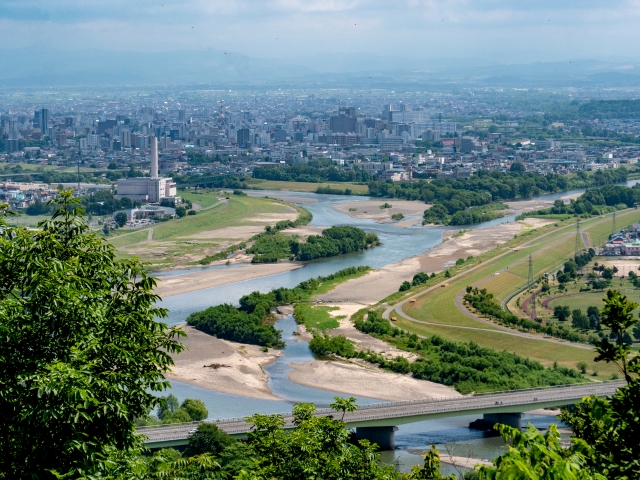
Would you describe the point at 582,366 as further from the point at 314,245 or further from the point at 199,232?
the point at 199,232

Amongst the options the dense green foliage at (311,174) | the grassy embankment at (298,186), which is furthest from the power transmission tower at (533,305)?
the dense green foliage at (311,174)

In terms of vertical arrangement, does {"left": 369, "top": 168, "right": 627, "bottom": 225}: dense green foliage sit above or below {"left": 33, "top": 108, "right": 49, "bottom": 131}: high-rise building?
below

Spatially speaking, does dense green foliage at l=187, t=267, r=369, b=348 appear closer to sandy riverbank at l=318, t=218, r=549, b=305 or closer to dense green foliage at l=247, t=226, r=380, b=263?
sandy riverbank at l=318, t=218, r=549, b=305

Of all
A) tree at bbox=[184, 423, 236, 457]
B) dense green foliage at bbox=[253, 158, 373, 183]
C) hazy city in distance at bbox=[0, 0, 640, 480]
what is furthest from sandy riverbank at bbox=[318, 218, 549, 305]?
dense green foliage at bbox=[253, 158, 373, 183]

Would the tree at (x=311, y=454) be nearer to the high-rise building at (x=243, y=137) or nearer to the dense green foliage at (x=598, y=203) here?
the dense green foliage at (x=598, y=203)

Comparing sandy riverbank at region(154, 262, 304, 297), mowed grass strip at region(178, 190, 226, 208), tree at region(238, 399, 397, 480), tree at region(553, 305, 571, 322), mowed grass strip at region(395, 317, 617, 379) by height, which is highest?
tree at region(238, 399, 397, 480)
